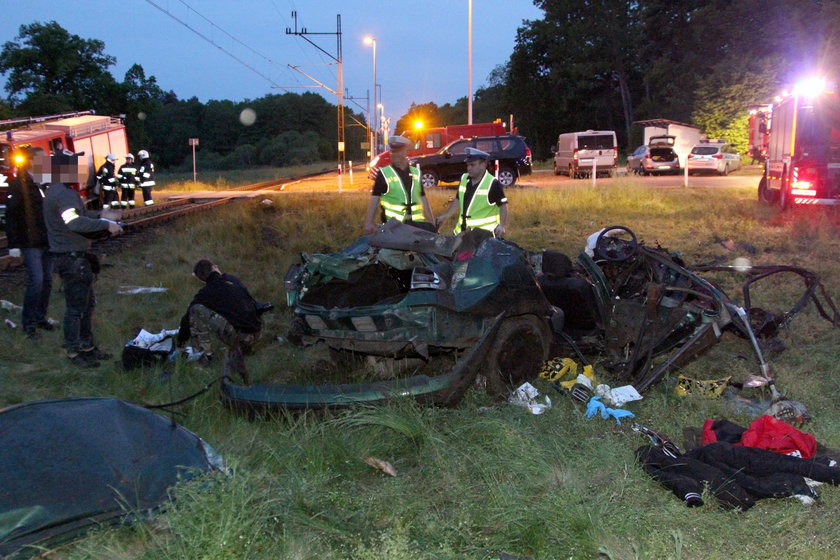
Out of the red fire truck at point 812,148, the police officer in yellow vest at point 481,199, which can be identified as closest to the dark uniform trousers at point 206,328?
the police officer in yellow vest at point 481,199

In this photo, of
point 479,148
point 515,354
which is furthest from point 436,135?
point 515,354

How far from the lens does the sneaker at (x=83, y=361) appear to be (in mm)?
5969

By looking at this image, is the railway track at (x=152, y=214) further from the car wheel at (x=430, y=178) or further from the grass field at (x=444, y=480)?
the car wheel at (x=430, y=178)

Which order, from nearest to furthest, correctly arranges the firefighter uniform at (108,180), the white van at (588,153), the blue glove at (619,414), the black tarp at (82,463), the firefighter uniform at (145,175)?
the black tarp at (82,463) → the blue glove at (619,414) → the firefighter uniform at (108,180) → the firefighter uniform at (145,175) → the white van at (588,153)

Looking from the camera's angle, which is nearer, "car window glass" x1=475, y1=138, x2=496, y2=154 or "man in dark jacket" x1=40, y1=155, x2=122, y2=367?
"man in dark jacket" x1=40, y1=155, x2=122, y2=367

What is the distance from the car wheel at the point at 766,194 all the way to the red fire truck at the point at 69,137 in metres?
14.5

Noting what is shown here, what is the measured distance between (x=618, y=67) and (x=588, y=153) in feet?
82.7

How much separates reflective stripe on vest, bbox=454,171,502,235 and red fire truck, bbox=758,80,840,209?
988cm

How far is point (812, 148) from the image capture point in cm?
1384

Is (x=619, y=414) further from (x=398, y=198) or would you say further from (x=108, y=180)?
(x=108, y=180)

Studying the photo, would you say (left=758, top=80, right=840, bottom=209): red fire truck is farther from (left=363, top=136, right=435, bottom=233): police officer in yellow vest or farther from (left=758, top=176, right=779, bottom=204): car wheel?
(left=363, top=136, right=435, bottom=233): police officer in yellow vest

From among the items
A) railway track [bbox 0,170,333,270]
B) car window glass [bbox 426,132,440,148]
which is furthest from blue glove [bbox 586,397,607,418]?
car window glass [bbox 426,132,440,148]

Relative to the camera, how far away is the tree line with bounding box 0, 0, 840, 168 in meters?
36.2

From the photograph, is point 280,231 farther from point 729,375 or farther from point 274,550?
point 274,550
